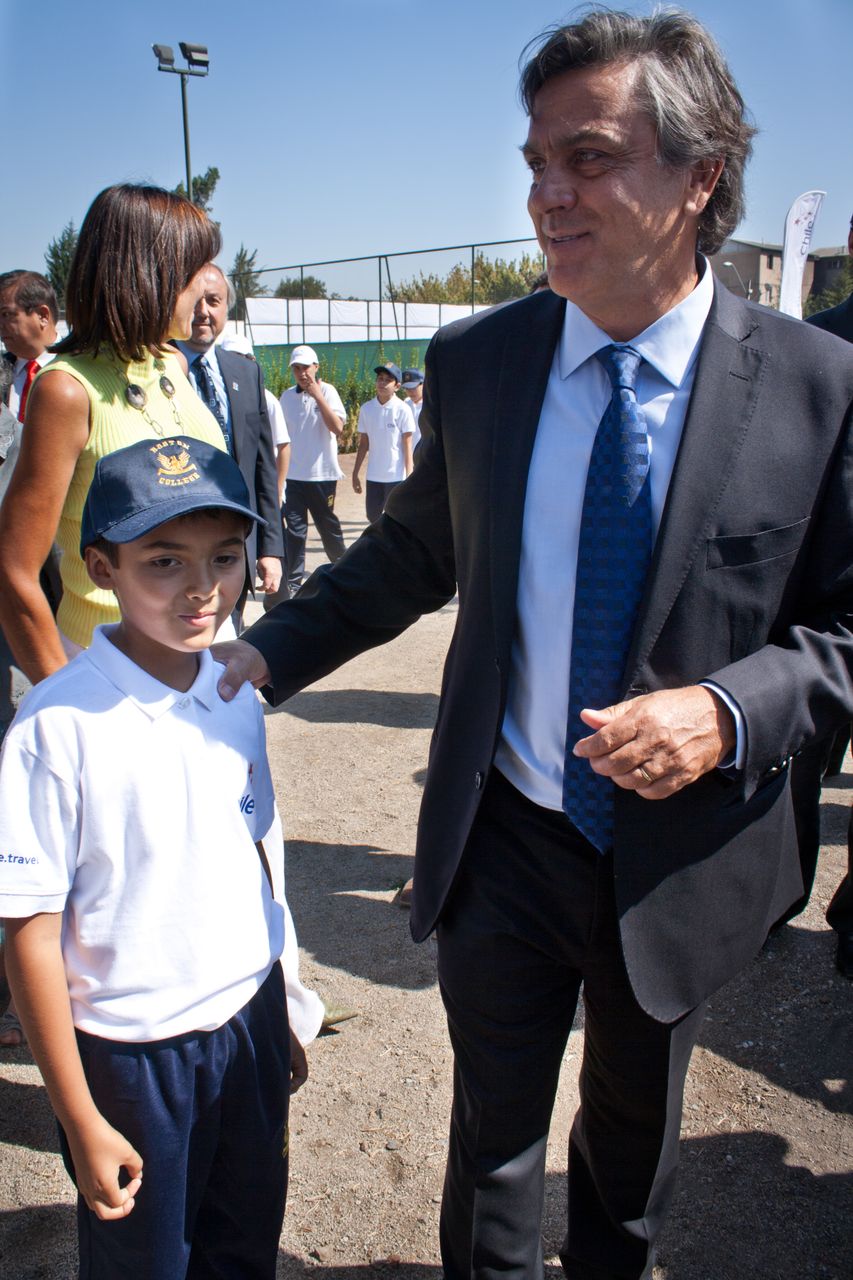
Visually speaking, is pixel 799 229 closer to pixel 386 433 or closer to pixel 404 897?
pixel 386 433

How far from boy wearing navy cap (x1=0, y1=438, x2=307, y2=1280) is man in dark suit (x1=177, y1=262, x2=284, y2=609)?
2068mm

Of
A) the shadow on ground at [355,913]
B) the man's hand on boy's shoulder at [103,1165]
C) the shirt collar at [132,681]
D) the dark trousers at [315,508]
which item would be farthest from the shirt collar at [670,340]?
the dark trousers at [315,508]

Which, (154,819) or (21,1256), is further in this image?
(21,1256)

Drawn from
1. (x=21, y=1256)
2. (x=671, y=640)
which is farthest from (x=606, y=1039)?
(x=21, y=1256)

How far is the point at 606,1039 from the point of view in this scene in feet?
6.04

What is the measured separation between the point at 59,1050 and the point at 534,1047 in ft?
2.75

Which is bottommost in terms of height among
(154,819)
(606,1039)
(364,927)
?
(364,927)

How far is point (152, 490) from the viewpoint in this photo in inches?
63.1

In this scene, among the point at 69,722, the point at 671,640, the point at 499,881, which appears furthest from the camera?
the point at 499,881

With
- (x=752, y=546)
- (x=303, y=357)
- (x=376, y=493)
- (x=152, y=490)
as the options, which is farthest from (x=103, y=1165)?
(x=376, y=493)

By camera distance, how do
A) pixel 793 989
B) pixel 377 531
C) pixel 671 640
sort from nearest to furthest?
1. pixel 671 640
2. pixel 377 531
3. pixel 793 989

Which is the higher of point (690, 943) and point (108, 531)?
point (108, 531)

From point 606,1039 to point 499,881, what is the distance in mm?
344

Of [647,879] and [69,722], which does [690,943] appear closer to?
[647,879]
